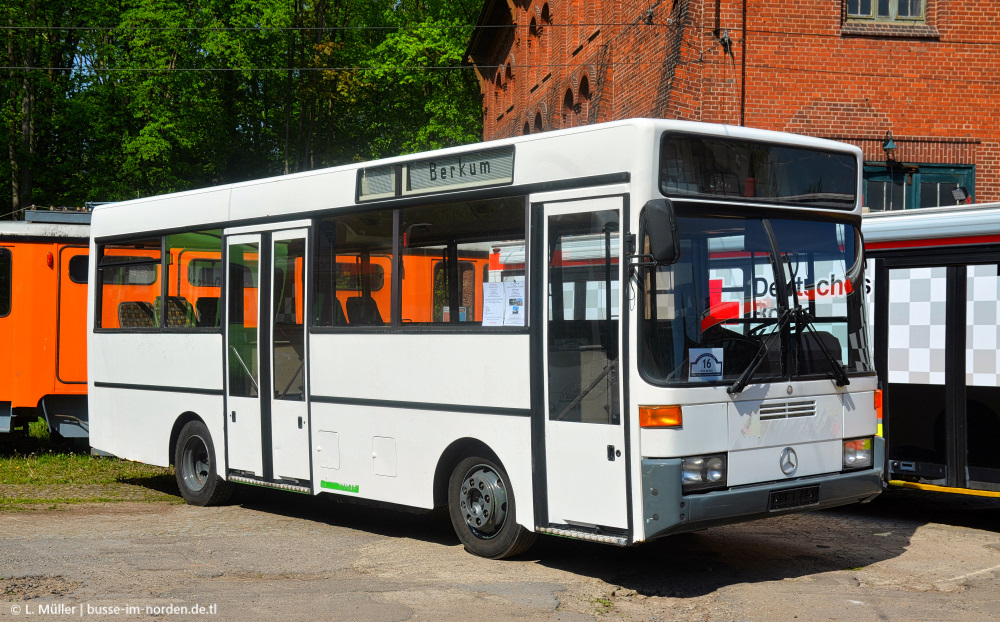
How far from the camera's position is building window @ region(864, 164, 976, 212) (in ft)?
64.6

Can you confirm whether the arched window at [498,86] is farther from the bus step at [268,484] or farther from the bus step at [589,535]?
the bus step at [589,535]

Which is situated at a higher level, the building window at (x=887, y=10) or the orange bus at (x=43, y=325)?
the building window at (x=887, y=10)

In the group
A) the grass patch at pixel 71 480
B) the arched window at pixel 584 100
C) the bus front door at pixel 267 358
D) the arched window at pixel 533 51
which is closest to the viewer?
the bus front door at pixel 267 358

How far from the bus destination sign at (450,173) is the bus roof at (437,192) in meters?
0.04

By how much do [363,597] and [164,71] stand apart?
3083 cm

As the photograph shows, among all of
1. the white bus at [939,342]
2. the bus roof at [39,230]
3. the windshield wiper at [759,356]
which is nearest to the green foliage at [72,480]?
the bus roof at [39,230]

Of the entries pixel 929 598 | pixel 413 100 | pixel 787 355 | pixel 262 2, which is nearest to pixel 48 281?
pixel 787 355

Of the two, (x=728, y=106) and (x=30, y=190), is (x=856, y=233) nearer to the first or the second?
(x=728, y=106)

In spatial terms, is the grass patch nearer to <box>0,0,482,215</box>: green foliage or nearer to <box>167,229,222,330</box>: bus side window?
<box>167,229,222,330</box>: bus side window

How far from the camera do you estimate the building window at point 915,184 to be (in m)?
19.7

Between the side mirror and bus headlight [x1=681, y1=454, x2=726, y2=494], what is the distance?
4.09 ft

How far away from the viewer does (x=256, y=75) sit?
4097cm

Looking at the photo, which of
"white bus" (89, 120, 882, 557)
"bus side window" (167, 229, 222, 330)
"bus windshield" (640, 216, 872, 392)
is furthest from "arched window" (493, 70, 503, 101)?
"bus windshield" (640, 216, 872, 392)

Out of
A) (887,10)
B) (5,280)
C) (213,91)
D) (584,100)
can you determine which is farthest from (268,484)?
(213,91)
